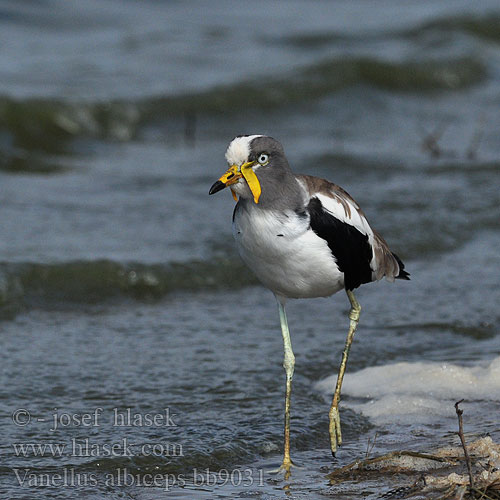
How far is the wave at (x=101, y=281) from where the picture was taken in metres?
8.34

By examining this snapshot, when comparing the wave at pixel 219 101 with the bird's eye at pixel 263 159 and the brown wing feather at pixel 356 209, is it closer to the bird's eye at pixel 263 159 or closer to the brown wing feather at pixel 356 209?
the brown wing feather at pixel 356 209

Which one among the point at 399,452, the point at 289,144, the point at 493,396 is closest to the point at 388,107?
the point at 289,144

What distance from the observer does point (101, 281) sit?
861 centimetres

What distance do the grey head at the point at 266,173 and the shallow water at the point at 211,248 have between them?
1.41m

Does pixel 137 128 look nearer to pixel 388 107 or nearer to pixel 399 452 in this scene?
pixel 388 107

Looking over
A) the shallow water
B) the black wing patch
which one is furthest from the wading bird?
the shallow water

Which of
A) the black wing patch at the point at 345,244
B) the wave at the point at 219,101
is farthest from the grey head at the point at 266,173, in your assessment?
the wave at the point at 219,101

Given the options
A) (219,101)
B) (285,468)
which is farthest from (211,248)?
(219,101)

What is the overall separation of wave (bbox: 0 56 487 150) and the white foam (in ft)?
23.1

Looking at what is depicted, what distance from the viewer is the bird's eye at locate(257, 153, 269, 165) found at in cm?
512

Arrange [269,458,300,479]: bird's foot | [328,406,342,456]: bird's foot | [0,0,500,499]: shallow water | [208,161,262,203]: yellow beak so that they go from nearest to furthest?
[208,161,262,203]: yellow beak
[269,458,300,479]: bird's foot
[328,406,342,456]: bird's foot
[0,0,500,499]: shallow water

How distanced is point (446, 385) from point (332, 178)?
561 centimetres

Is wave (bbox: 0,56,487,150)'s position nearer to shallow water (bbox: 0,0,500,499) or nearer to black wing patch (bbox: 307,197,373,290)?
shallow water (bbox: 0,0,500,499)

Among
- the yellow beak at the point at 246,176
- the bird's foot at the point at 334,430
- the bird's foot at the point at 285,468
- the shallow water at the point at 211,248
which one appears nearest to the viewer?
the yellow beak at the point at 246,176
